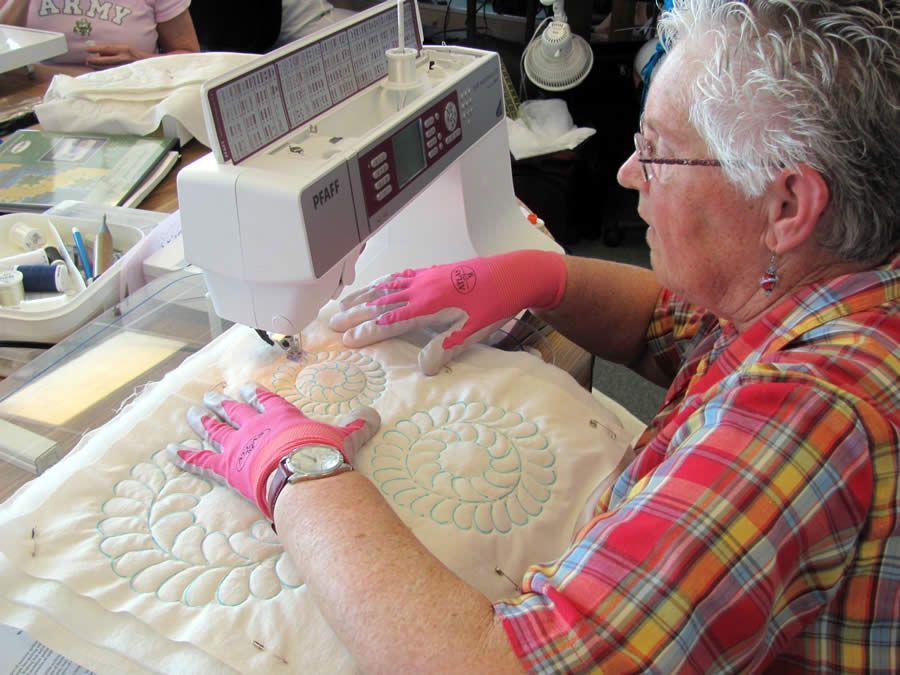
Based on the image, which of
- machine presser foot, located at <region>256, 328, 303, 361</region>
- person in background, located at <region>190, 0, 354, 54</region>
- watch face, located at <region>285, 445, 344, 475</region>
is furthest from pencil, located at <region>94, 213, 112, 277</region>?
person in background, located at <region>190, 0, 354, 54</region>

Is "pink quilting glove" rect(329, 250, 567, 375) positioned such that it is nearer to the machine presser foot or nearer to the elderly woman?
the machine presser foot

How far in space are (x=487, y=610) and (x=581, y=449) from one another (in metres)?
0.34

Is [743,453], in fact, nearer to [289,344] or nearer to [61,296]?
[289,344]

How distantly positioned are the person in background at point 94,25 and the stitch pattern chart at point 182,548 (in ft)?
6.21

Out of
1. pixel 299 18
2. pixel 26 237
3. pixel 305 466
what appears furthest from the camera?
pixel 299 18

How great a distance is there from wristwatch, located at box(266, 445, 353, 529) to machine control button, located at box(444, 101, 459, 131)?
0.51 meters

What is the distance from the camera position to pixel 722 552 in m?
0.67

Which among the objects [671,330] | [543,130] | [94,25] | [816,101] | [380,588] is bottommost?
[543,130]

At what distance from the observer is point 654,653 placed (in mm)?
670

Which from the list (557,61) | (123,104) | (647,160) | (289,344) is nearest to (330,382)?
(289,344)

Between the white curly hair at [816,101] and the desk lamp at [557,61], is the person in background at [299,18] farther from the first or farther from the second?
the white curly hair at [816,101]

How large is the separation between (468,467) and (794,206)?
48 cm

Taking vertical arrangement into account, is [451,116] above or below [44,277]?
above

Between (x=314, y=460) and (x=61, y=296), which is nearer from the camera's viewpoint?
(x=314, y=460)
